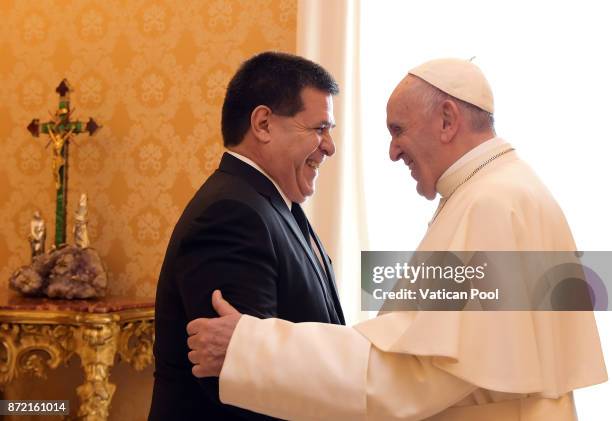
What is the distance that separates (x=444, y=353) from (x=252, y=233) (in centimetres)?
60

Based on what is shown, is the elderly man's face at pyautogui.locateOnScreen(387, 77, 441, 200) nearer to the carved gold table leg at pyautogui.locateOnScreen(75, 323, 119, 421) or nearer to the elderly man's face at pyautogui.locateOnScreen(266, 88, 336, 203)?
the elderly man's face at pyautogui.locateOnScreen(266, 88, 336, 203)

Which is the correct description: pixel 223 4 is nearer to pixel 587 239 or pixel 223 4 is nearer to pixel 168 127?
pixel 168 127

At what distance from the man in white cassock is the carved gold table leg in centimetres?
209

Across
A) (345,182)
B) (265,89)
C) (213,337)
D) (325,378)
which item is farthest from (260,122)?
(345,182)

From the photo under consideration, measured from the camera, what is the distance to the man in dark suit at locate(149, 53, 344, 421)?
→ 6.77 feet

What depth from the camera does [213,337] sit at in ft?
6.46

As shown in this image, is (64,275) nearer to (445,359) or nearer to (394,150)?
(394,150)

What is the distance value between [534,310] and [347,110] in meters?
2.33

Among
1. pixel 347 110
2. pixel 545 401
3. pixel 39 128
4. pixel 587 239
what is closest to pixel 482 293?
pixel 545 401

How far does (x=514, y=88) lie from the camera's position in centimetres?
387

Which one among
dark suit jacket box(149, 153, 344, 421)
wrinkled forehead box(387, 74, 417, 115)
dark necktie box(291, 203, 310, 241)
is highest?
wrinkled forehead box(387, 74, 417, 115)

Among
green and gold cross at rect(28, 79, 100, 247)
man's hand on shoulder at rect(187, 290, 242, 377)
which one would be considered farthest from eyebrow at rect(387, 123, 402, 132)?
green and gold cross at rect(28, 79, 100, 247)

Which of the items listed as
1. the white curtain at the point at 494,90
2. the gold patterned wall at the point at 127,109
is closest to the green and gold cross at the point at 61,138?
the gold patterned wall at the point at 127,109

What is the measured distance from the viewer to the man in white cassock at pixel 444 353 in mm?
1882
